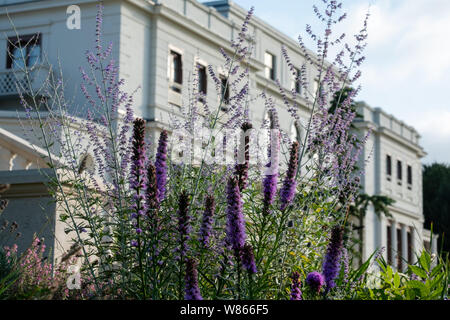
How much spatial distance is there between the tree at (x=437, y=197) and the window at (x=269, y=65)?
58.4ft

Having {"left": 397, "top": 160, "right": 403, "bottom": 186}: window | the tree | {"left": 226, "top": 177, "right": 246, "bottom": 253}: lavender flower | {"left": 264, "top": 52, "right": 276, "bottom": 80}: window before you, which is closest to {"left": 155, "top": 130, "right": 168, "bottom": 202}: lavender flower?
{"left": 226, "top": 177, "right": 246, "bottom": 253}: lavender flower

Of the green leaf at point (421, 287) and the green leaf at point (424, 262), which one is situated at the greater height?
the green leaf at point (424, 262)

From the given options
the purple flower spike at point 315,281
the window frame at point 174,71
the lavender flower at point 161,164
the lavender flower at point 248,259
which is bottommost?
the purple flower spike at point 315,281

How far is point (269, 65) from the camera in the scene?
2905cm

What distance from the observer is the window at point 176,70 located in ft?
73.0

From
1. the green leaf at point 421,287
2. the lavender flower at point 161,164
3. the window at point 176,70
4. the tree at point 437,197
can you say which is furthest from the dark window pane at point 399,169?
A: the lavender flower at point 161,164

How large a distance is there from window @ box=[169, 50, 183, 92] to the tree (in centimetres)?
2424

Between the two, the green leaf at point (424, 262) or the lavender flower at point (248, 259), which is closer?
the lavender flower at point (248, 259)

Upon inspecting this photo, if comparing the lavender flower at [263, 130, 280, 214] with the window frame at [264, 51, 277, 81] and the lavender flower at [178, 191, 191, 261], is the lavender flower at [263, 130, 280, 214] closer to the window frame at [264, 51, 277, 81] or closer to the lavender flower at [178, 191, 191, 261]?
the lavender flower at [178, 191, 191, 261]

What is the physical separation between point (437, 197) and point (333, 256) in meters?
44.9

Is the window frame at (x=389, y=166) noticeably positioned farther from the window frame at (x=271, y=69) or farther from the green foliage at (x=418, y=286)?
the green foliage at (x=418, y=286)

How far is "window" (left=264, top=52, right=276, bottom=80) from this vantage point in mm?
28750

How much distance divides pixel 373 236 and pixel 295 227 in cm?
3210
